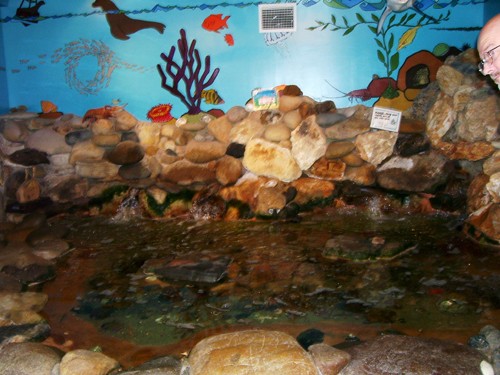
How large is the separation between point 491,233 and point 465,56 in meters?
2.78

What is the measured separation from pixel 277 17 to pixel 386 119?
7.12 feet

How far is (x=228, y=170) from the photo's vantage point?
6.76 metres

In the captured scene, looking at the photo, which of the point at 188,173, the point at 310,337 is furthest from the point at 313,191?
→ the point at 310,337

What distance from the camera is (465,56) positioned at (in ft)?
20.9

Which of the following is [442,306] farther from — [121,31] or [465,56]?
[121,31]

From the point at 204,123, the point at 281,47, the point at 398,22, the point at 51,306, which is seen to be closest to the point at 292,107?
the point at 281,47

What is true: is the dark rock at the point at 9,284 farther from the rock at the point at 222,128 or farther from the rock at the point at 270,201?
the rock at the point at 222,128

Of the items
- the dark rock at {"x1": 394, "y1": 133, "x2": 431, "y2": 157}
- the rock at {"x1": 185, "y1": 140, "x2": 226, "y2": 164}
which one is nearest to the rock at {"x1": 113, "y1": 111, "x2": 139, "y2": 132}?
the rock at {"x1": 185, "y1": 140, "x2": 226, "y2": 164}

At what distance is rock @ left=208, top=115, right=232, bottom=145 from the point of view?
6906mm

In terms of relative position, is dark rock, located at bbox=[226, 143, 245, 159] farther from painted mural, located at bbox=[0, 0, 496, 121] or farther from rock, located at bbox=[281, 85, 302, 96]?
rock, located at bbox=[281, 85, 302, 96]

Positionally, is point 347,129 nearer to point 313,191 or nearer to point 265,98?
point 313,191

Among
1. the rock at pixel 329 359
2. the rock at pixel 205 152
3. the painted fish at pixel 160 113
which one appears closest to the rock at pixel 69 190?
the painted fish at pixel 160 113

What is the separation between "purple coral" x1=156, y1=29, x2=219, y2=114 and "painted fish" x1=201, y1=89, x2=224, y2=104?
0.06 meters

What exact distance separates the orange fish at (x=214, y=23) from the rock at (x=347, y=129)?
7.20 ft
